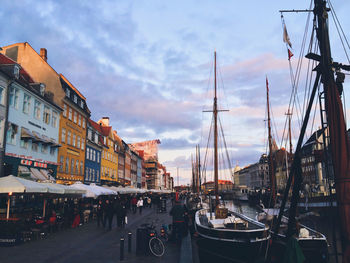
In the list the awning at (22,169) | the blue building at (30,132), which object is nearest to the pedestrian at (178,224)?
the blue building at (30,132)

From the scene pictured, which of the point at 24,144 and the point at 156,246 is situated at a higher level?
the point at 24,144

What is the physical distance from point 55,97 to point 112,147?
Answer: 2829 cm

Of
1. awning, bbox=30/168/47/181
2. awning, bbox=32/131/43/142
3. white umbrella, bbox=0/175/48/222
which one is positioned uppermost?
awning, bbox=32/131/43/142

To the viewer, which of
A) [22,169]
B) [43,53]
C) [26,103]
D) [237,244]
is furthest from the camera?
[43,53]

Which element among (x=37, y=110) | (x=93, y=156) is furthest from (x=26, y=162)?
(x=93, y=156)

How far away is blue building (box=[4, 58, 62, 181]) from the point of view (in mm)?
25531

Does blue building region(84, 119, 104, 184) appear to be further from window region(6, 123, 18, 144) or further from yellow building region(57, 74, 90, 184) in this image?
window region(6, 123, 18, 144)

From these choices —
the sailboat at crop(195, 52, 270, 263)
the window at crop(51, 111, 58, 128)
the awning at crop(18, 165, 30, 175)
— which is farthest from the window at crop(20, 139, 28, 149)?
the sailboat at crop(195, 52, 270, 263)

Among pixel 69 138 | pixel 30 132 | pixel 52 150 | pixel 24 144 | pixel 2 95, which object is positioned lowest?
pixel 24 144

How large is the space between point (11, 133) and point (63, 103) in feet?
39.6

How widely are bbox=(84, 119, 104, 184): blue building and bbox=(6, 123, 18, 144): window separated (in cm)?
2071

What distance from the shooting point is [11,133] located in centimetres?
2569

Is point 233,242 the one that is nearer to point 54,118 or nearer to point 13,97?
point 13,97

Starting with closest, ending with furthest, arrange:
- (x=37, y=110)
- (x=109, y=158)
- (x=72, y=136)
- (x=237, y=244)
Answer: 1. (x=237, y=244)
2. (x=37, y=110)
3. (x=72, y=136)
4. (x=109, y=158)
